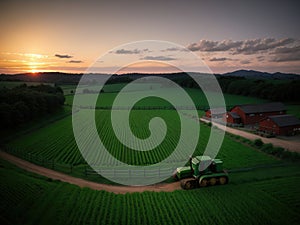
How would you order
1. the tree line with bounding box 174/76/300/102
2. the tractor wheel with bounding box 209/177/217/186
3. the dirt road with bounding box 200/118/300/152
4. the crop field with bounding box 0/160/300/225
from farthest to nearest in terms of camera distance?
1. the tree line with bounding box 174/76/300/102
2. the dirt road with bounding box 200/118/300/152
3. the tractor wheel with bounding box 209/177/217/186
4. the crop field with bounding box 0/160/300/225

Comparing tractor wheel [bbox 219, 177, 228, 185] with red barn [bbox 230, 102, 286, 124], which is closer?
tractor wheel [bbox 219, 177, 228, 185]

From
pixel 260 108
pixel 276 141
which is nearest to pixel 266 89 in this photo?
pixel 260 108

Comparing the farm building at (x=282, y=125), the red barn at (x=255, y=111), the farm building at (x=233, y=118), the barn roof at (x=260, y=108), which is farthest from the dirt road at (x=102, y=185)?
the barn roof at (x=260, y=108)

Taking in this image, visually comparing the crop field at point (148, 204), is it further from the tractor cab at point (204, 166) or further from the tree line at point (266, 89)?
the tree line at point (266, 89)

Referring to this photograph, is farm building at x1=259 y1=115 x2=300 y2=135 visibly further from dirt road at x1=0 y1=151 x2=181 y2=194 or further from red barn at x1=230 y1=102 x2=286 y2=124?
dirt road at x1=0 y1=151 x2=181 y2=194

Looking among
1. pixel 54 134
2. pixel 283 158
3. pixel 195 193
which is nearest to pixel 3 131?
pixel 54 134

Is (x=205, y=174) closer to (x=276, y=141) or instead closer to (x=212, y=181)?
(x=212, y=181)

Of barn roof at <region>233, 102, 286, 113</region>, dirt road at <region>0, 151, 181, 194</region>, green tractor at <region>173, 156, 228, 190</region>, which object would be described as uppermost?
barn roof at <region>233, 102, 286, 113</region>

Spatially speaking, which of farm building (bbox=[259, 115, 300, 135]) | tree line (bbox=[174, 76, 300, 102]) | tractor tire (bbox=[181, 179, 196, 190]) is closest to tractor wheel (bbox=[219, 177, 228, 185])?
tractor tire (bbox=[181, 179, 196, 190])

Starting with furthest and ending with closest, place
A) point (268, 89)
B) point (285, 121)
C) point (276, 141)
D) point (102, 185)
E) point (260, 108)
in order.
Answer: point (268, 89), point (260, 108), point (285, 121), point (276, 141), point (102, 185)
